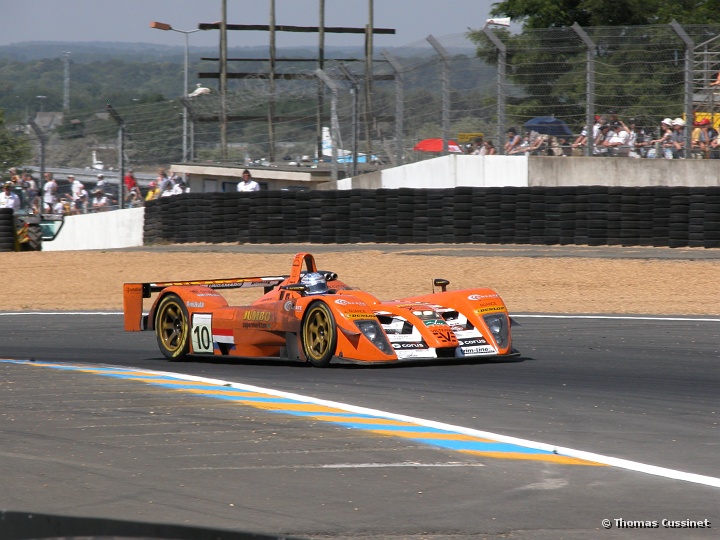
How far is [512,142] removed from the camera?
→ 22.2 meters

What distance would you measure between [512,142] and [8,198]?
1131cm

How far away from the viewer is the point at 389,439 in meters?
6.29

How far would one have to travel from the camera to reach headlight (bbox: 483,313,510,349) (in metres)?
9.40

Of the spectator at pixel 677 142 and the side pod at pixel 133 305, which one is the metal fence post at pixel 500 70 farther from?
the side pod at pixel 133 305

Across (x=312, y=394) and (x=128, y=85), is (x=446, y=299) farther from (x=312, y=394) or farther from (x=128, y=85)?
(x=128, y=85)

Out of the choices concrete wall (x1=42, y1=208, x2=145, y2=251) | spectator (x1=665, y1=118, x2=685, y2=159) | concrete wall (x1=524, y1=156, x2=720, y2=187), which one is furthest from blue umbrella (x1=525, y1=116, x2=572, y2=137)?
concrete wall (x1=42, y1=208, x2=145, y2=251)

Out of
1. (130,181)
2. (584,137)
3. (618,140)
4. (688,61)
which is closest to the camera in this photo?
(688,61)

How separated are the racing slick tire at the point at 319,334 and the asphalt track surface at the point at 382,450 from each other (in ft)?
0.52

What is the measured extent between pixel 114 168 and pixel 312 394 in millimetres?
19596

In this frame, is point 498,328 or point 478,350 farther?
point 498,328

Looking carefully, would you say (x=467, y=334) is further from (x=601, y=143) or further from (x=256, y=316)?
(x=601, y=143)

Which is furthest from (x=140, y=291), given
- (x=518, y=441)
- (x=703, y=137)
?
(x=703, y=137)

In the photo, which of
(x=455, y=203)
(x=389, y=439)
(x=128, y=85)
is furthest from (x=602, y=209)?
(x=128, y=85)

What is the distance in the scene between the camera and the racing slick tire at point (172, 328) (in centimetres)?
1048
